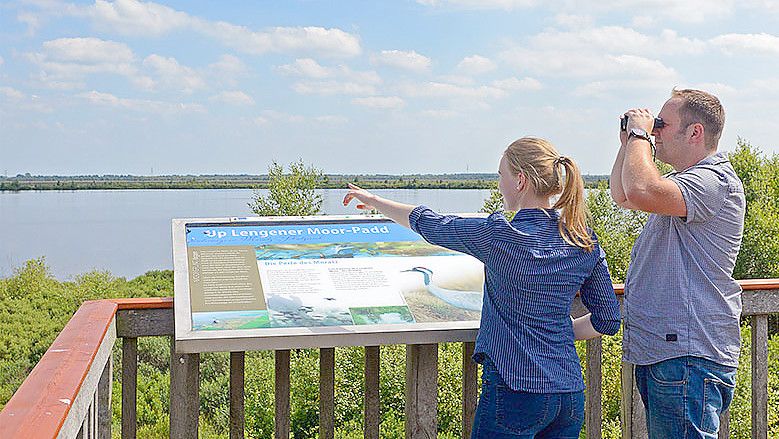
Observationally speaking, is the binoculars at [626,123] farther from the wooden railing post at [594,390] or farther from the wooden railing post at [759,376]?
the wooden railing post at [759,376]

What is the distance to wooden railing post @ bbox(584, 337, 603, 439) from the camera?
8.77 feet

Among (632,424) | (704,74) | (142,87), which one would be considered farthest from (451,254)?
(142,87)

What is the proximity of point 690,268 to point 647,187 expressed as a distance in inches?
11.3

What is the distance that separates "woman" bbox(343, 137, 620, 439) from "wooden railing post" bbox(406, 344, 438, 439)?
0.31m

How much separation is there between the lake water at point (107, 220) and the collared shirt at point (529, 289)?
83.7 feet

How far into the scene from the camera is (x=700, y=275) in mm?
2273

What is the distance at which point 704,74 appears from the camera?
156 feet

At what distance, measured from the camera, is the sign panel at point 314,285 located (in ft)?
7.64

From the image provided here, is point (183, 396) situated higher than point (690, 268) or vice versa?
point (690, 268)

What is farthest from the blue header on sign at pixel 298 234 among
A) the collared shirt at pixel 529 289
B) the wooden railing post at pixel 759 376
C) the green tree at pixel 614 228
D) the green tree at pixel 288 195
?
the green tree at pixel 288 195

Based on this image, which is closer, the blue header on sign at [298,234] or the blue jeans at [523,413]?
the blue jeans at [523,413]

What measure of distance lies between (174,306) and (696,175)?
1480mm

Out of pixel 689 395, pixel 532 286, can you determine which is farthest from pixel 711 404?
pixel 532 286

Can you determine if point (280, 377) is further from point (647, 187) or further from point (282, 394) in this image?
point (647, 187)
